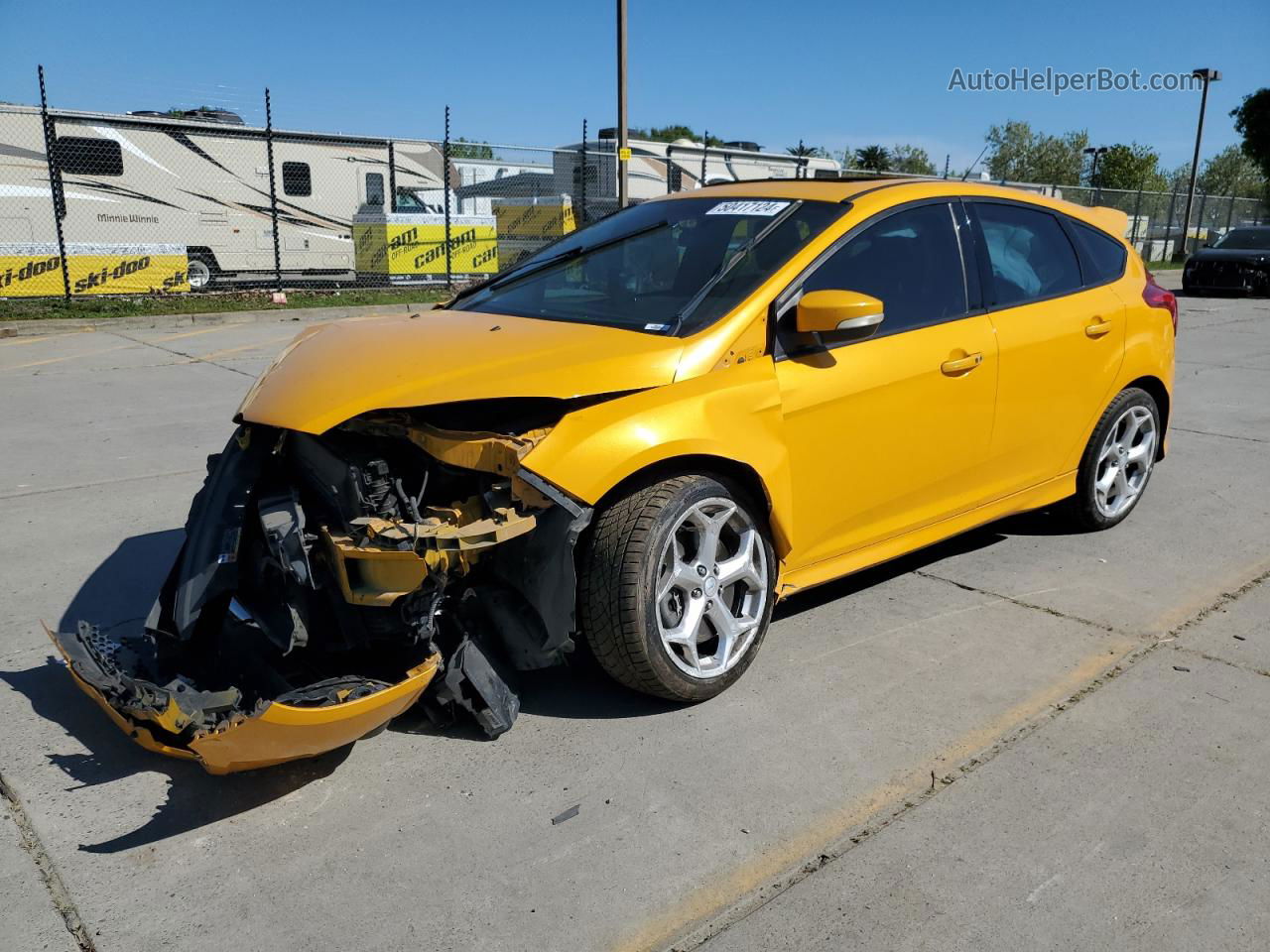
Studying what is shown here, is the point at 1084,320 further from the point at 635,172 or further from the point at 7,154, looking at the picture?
the point at 635,172

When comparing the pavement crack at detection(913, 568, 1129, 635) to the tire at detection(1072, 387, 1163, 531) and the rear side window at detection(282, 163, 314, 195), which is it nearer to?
the tire at detection(1072, 387, 1163, 531)

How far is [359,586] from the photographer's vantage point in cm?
283

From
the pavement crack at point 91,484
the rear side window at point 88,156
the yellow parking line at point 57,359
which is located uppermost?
the rear side window at point 88,156

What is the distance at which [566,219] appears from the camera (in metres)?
19.7

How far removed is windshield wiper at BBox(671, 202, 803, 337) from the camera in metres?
3.44

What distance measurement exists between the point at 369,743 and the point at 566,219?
57.8 ft

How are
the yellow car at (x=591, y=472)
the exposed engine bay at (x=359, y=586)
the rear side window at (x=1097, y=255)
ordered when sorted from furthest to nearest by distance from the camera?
the rear side window at (x=1097, y=255), the yellow car at (x=591, y=472), the exposed engine bay at (x=359, y=586)

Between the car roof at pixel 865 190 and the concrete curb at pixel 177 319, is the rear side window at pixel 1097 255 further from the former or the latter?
the concrete curb at pixel 177 319

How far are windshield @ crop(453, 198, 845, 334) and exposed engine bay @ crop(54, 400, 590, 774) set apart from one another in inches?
29.2

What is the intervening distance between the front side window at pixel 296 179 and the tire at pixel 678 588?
61.4 feet

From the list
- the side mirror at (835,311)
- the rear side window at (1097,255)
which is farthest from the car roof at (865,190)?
the side mirror at (835,311)

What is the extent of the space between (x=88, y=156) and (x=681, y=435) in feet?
59.8

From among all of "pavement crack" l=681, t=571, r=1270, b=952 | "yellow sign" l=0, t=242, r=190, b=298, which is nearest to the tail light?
"pavement crack" l=681, t=571, r=1270, b=952

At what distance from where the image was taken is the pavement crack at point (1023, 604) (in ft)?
13.0
